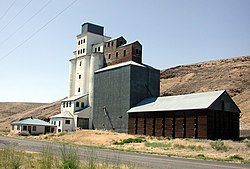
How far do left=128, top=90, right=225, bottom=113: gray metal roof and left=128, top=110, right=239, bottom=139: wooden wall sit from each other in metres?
0.68

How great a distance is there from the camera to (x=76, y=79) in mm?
68375

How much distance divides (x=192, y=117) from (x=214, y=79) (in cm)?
6990

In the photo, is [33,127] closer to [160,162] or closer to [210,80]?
[160,162]

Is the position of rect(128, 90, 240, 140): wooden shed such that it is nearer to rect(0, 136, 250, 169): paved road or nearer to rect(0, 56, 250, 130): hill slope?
rect(0, 136, 250, 169): paved road

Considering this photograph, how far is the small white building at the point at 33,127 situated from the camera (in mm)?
59844

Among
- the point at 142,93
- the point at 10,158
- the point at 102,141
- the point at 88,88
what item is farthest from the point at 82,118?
the point at 10,158

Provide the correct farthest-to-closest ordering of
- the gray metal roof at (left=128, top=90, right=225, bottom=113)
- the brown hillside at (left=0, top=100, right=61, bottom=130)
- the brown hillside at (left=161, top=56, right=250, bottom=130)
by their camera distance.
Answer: the brown hillside at (left=0, top=100, right=61, bottom=130) → the brown hillside at (left=161, top=56, right=250, bottom=130) → the gray metal roof at (left=128, top=90, right=225, bottom=113)

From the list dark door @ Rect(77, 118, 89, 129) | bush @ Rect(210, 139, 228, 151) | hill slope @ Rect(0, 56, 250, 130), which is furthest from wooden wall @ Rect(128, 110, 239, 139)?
hill slope @ Rect(0, 56, 250, 130)

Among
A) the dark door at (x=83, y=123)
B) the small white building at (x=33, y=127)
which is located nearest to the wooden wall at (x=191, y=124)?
the dark door at (x=83, y=123)

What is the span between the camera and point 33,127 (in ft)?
200

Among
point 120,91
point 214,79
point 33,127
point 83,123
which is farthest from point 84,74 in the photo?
point 214,79

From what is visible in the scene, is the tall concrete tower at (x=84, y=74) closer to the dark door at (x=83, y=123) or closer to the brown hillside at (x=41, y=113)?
the dark door at (x=83, y=123)

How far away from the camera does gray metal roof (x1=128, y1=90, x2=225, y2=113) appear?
1564 inches

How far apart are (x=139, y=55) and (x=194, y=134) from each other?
24.1m
